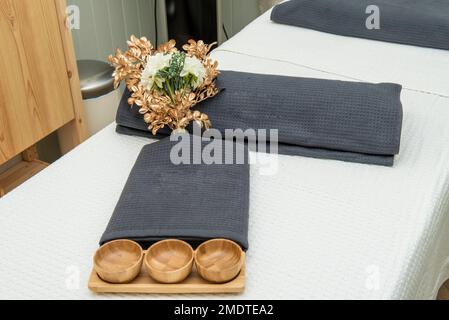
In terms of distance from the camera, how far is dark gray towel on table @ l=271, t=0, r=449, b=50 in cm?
188

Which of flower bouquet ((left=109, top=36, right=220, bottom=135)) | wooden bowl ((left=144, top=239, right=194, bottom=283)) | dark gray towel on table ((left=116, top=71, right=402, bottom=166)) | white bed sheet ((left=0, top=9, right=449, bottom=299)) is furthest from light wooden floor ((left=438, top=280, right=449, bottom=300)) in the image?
wooden bowl ((left=144, top=239, right=194, bottom=283))

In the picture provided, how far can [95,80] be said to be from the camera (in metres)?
2.13

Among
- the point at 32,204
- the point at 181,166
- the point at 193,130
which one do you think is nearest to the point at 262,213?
the point at 181,166

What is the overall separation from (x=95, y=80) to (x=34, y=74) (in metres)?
0.31

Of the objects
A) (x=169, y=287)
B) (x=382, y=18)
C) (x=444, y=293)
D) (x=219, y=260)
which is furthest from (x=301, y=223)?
(x=382, y=18)

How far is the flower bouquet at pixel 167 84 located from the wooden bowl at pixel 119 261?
379 mm

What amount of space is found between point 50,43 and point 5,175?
0.54 metres

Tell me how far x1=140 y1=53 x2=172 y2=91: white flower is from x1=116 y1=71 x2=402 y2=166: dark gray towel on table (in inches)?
5.1

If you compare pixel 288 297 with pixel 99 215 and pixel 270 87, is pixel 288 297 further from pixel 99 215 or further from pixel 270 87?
pixel 270 87

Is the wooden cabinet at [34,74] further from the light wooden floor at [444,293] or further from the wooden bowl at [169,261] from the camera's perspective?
the light wooden floor at [444,293]

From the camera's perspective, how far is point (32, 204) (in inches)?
46.6

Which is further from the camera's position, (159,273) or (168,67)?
(168,67)

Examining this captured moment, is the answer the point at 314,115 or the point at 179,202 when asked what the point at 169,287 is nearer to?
the point at 179,202
